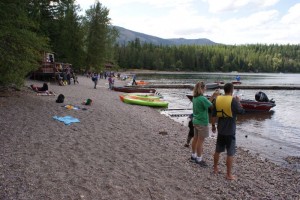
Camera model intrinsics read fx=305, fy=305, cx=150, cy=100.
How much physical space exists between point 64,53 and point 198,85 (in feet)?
168

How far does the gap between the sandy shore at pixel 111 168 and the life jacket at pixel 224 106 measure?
191 cm

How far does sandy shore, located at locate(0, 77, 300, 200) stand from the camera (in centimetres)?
705

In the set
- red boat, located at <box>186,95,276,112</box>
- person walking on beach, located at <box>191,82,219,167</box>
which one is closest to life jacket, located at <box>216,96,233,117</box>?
person walking on beach, located at <box>191,82,219,167</box>

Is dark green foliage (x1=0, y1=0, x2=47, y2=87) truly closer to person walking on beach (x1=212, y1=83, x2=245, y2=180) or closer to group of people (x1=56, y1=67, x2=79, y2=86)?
person walking on beach (x1=212, y1=83, x2=245, y2=180)

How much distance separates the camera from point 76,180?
7.41 meters

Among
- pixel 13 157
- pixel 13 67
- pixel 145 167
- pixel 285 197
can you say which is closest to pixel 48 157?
pixel 13 157

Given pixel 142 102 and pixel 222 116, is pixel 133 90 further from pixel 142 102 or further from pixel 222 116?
pixel 222 116

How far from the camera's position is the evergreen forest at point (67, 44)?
52.6 ft

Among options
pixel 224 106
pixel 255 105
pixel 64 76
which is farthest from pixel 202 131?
pixel 64 76

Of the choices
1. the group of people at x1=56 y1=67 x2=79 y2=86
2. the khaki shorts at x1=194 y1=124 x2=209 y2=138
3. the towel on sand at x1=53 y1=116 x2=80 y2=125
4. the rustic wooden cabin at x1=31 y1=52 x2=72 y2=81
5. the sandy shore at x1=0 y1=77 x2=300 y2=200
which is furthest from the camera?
the rustic wooden cabin at x1=31 y1=52 x2=72 y2=81

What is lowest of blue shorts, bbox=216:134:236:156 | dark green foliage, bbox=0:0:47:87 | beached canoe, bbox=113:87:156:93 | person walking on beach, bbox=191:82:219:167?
beached canoe, bbox=113:87:156:93

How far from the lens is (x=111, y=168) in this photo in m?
8.52

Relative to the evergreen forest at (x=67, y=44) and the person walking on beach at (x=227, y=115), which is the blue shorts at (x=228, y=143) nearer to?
the person walking on beach at (x=227, y=115)

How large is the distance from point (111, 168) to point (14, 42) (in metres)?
10.9
